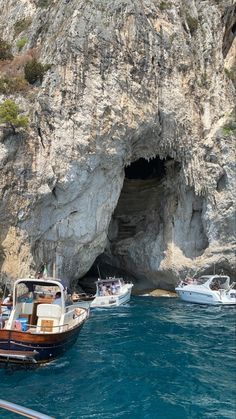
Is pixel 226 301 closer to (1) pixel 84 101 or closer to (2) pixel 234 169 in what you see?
(2) pixel 234 169

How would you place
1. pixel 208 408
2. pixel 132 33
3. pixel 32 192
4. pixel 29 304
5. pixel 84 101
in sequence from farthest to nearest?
pixel 132 33, pixel 84 101, pixel 32 192, pixel 29 304, pixel 208 408

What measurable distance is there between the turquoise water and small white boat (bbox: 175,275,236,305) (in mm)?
6928

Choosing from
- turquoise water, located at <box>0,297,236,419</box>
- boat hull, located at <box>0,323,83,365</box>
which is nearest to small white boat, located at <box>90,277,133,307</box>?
turquoise water, located at <box>0,297,236,419</box>

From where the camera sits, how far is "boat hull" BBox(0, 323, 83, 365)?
12727mm

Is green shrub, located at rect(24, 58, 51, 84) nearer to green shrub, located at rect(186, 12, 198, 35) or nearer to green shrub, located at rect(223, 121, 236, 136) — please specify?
green shrub, located at rect(186, 12, 198, 35)

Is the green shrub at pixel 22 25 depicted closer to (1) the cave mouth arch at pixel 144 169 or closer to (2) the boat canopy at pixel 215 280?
(1) the cave mouth arch at pixel 144 169

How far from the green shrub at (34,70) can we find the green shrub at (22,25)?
849 cm

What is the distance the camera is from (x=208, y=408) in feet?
34.1

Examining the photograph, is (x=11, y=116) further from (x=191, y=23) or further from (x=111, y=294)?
(x=191, y=23)

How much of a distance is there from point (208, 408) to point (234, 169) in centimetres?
2089

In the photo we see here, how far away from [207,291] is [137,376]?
15.8m

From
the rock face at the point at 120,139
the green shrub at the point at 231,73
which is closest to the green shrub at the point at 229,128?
the rock face at the point at 120,139

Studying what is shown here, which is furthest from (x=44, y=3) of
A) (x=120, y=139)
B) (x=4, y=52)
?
(x=120, y=139)

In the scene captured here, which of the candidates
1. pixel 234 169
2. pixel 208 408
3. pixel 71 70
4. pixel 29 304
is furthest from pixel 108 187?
pixel 208 408
